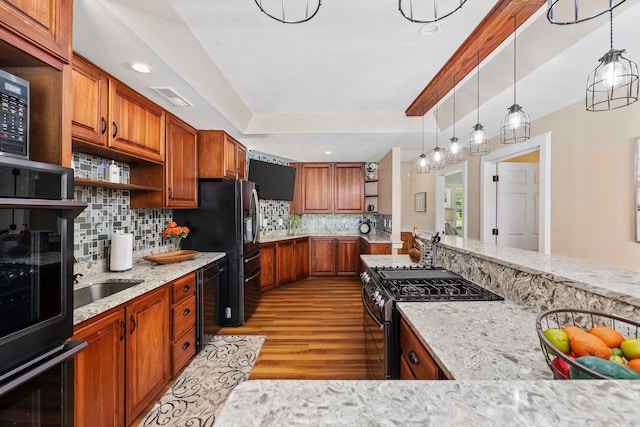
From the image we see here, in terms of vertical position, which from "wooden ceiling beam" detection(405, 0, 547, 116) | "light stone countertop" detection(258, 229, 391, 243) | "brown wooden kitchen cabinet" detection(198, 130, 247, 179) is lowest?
"light stone countertop" detection(258, 229, 391, 243)

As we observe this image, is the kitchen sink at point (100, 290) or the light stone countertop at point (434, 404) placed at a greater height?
the light stone countertop at point (434, 404)

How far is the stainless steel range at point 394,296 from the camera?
1442 millimetres

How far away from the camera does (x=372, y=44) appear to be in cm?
202

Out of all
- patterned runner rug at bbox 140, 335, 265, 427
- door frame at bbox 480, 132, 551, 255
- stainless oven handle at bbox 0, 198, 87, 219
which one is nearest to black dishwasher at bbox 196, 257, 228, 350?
patterned runner rug at bbox 140, 335, 265, 427

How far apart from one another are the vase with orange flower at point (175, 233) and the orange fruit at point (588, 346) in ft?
9.44

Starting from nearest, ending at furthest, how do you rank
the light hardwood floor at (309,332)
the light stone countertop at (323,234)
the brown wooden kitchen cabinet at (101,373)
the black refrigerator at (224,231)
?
the brown wooden kitchen cabinet at (101,373) < the light hardwood floor at (309,332) < the black refrigerator at (224,231) < the light stone countertop at (323,234)

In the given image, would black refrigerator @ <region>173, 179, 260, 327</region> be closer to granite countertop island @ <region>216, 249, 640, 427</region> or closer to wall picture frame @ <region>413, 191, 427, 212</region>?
granite countertop island @ <region>216, 249, 640, 427</region>

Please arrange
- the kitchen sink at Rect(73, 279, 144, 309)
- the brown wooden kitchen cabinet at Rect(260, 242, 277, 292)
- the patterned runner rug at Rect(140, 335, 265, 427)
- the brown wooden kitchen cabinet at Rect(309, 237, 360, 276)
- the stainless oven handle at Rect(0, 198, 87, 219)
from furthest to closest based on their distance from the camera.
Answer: the brown wooden kitchen cabinet at Rect(309, 237, 360, 276) < the brown wooden kitchen cabinet at Rect(260, 242, 277, 292) < the patterned runner rug at Rect(140, 335, 265, 427) < the kitchen sink at Rect(73, 279, 144, 309) < the stainless oven handle at Rect(0, 198, 87, 219)

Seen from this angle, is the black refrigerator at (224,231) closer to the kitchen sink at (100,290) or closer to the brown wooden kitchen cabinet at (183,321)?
the brown wooden kitchen cabinet at (183,321)

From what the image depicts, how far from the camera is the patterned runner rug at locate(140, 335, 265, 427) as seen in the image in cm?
173

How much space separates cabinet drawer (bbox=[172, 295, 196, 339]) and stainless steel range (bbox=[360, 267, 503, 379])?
1.46 meters

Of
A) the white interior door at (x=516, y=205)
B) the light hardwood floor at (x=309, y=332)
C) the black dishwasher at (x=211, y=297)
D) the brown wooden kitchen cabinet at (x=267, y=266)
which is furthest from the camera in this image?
the brown wooden kitchen cabinet at (x=267, y=266)

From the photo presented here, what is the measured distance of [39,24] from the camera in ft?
3.40

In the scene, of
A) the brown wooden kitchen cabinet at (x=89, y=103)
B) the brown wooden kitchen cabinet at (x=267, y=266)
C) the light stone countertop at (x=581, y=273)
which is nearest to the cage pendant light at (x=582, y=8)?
the light stone countertop at (x=581, y=273)
